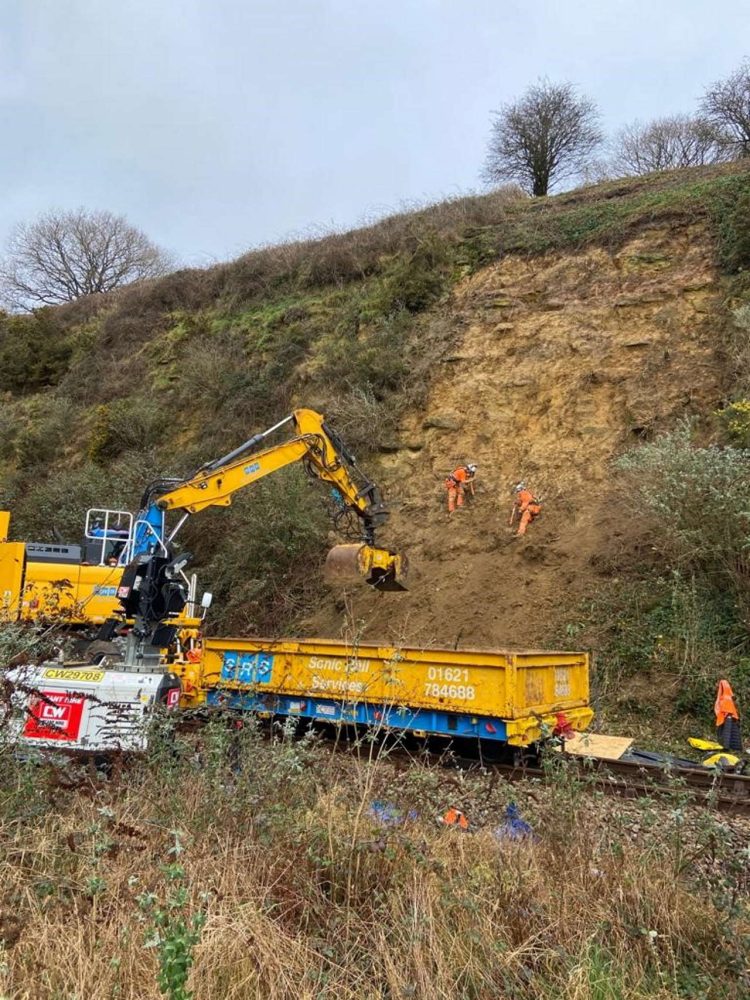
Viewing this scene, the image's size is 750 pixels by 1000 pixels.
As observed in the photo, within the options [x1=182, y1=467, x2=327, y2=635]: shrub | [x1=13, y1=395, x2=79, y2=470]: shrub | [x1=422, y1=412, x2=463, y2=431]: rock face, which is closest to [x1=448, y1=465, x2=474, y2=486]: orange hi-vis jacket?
[x1=422, y1=412, x2=463, y2=431]: rock face

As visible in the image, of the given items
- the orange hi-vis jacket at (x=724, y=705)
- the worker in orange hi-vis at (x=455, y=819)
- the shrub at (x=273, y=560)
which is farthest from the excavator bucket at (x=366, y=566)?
the worker in orange hi-vis at (x=455, y=819)

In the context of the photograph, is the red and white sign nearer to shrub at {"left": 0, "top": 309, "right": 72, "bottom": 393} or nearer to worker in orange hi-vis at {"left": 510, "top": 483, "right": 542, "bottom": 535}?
worker in orange hi-vis at {"left": 510, "top": 483, "right": 542, "bottom": 535}

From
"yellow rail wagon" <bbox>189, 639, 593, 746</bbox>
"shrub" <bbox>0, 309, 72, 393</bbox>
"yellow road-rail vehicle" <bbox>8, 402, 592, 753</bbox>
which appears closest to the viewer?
"yellow road-rail vehicle" <bbox>8, 402, 592, 753</bbox>

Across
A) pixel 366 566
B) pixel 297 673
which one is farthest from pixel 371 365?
pixel 297 673

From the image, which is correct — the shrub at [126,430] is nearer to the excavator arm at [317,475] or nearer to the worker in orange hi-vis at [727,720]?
the excavator arm at [317,475]

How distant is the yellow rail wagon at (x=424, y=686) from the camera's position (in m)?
8.61

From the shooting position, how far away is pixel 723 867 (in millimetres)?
3750

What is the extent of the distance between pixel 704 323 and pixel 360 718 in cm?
1210

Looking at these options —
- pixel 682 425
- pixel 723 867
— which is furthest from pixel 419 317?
pixel 723 867

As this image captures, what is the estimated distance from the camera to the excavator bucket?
39.4 feet

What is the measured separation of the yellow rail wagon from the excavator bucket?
204 cm

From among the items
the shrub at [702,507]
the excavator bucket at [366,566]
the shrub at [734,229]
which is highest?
the shrub at [734,229]

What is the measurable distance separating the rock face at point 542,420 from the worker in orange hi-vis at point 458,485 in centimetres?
25

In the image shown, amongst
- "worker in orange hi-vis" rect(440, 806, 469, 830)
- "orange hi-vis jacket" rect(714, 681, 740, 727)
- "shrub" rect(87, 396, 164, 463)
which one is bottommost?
"worker in orange hi-vis" rect(440, 806, 469, 830)
